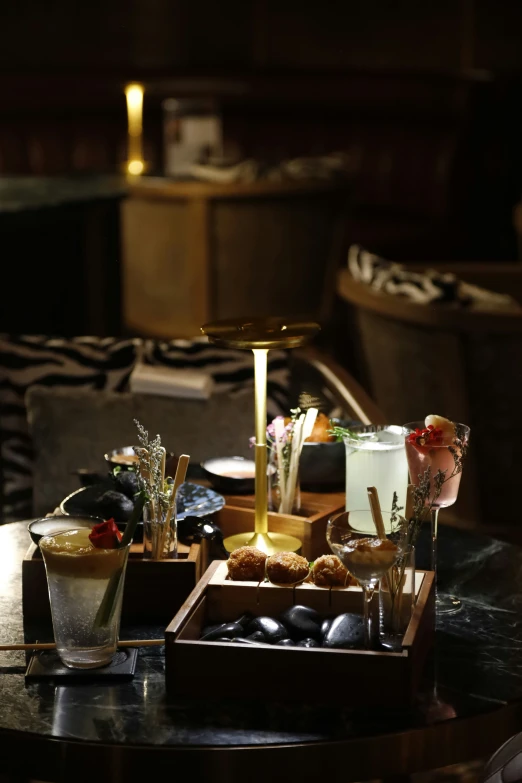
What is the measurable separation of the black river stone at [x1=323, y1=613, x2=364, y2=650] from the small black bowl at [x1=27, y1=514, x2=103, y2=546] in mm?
414

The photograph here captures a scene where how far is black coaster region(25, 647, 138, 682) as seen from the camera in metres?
1.52

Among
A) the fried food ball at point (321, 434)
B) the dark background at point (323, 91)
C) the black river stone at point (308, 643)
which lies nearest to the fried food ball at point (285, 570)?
the black river stone at point (308, 643)

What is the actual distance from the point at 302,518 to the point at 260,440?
0.16 meters

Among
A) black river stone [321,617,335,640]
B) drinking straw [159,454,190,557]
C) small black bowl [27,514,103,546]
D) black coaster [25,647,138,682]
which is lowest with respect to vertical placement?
black coaster [25,647,138,682]

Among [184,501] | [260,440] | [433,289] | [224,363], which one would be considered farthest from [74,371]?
[433,289]

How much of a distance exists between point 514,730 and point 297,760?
320mm

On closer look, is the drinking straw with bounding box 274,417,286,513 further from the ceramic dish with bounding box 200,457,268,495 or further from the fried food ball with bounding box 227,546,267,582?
the fried food ball with bounding box 227,546,267,582

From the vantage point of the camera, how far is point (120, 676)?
1523 millimetres

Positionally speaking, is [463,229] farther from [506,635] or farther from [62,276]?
[506,635]

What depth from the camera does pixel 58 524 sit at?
1.75m

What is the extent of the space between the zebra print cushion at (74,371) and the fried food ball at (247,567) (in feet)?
4.32

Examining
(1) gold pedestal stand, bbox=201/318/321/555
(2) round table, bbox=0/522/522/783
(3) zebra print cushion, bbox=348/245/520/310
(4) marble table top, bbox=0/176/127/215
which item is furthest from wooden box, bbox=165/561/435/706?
(4) marble table top, bbox=0/176/127/215

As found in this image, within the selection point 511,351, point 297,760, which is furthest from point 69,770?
point 511,351

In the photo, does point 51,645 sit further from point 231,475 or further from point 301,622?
point 231,475
